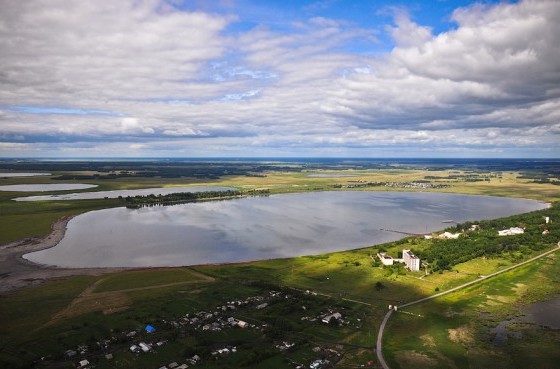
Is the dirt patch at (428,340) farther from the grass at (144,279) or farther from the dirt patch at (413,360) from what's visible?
the grass at (144,279)

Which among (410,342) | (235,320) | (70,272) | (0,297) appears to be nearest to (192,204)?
(70,272)

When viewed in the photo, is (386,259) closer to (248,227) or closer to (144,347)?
(144,347)

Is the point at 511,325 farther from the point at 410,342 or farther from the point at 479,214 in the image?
the point at 479,214

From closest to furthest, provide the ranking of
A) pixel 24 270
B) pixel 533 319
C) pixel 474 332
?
1. pixel 474 332
2. pixel 533 319
3. pixel 24 270

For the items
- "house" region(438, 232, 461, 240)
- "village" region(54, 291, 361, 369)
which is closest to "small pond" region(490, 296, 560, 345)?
"village" region(54, 291, 361, 369)

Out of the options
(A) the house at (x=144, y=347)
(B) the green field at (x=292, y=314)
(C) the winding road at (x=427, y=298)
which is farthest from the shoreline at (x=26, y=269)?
(C) the winding road at (x=427, y=298)

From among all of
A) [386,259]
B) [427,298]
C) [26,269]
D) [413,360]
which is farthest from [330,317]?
[26,269]

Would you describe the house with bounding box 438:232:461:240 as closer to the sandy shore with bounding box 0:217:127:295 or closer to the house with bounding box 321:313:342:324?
the house with bounding box 321:313:342:324
